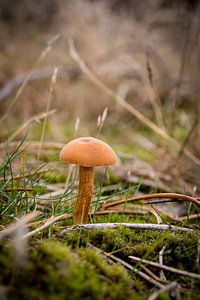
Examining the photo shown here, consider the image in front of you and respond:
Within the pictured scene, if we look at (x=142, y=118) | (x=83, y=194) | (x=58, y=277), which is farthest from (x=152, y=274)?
(x=142, y=118)

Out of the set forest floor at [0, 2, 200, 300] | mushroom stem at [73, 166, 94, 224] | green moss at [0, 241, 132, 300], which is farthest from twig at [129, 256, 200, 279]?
mushroom stem at [73, 166, 94, 224]

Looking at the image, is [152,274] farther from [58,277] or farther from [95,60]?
[95,60]

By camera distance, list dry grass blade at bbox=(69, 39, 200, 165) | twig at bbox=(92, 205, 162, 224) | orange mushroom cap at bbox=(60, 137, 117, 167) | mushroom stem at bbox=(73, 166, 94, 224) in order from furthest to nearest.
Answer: dry grass blade at bbox=(69, 39, 200, 165)
twig at bbox=(92, 205, 162, 224)
mushroom stem at bbox=(73, 166, 94, 224)
orange mushroom cap at bbox=(60, 137, 117, 167)

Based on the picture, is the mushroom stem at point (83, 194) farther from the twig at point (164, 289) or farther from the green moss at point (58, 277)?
the twig at point (164, 289)

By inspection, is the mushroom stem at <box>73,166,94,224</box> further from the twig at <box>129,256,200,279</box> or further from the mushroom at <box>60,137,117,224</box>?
the twig at <box>129,256,200,279</box>

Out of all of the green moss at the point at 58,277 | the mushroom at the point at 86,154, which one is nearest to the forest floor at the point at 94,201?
the green moss at the point at 58,277
